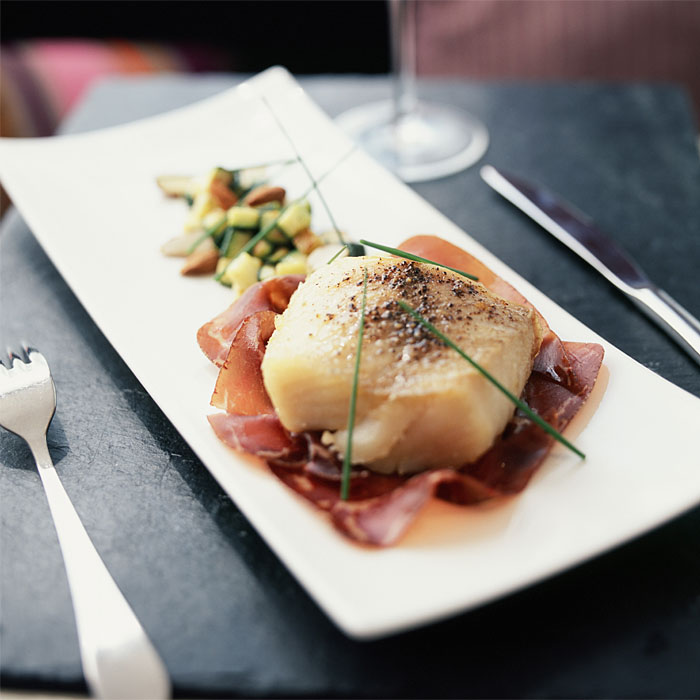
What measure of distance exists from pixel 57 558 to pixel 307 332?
668mm

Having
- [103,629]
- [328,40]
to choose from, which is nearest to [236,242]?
[103,629]

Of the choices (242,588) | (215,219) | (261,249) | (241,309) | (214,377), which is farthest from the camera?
(215,219)

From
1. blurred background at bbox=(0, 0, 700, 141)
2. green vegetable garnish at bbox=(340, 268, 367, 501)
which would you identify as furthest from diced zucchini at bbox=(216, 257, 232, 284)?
blurred background at bbox=(0, 0, 700, 141)

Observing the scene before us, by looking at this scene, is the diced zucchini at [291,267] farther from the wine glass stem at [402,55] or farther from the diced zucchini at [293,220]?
the wine glass stem at [402,55]

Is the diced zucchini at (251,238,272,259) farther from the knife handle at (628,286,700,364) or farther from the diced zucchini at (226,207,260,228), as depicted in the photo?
the knife handle at (628,286,700,364)

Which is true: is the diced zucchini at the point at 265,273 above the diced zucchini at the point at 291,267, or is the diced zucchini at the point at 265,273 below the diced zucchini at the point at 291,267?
below

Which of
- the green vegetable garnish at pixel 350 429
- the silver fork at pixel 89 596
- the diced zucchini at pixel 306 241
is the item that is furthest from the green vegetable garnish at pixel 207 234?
the green vegetable garnish at pixel 350 429

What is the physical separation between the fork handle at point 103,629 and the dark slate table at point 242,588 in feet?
0.12

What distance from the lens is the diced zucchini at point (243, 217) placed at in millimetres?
2545

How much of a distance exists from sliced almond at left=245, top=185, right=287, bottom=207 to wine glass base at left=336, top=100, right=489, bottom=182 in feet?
2.12

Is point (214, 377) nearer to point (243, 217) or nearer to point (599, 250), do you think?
point (243, 217)

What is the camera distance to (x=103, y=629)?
1.50m

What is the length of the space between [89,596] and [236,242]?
1.23m

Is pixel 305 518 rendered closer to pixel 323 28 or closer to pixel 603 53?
pixel 603 53
